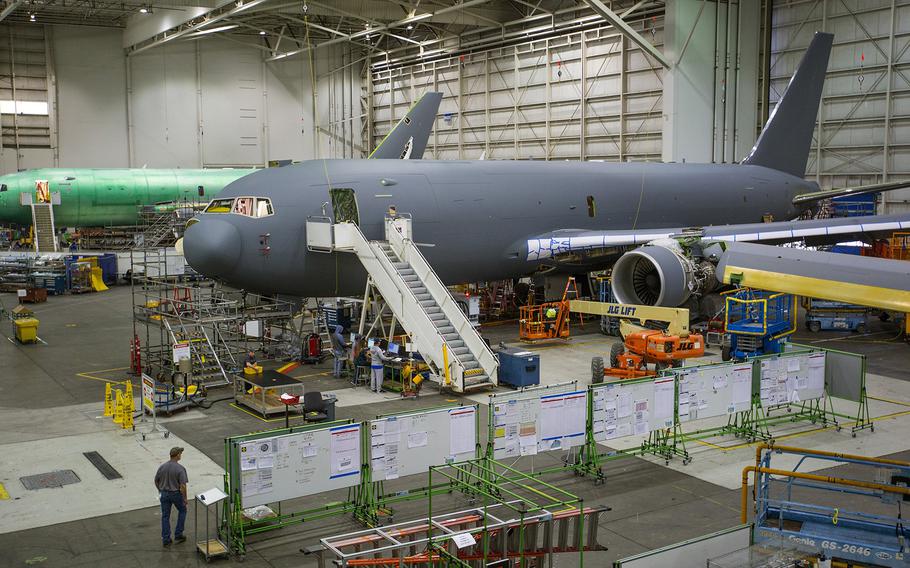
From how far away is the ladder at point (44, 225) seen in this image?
1672 inches

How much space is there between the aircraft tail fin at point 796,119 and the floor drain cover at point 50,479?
29.1m

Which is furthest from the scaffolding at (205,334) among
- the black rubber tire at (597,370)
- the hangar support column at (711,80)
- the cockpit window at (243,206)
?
the hangar support column at (711,80)

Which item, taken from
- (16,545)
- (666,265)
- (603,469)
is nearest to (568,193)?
(666,265)

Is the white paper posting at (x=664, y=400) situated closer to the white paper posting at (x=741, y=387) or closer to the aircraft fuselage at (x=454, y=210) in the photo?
the white paper posting at (x=741, y=387)

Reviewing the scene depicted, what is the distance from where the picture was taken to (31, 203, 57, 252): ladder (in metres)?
42.5

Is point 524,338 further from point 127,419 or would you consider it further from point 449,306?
point 127,419

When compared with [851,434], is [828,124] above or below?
above

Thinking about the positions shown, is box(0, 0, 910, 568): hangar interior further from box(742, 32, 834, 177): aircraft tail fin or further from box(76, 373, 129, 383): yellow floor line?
box(76, 373, 129, 383): yellow floor line

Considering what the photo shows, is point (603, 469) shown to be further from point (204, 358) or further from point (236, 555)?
point (204, 358)

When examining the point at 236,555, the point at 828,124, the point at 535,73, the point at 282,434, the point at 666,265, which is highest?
the point at 535,73

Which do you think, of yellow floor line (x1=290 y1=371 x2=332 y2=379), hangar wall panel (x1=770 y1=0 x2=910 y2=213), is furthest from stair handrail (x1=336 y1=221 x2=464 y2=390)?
hangar wall panel (x1=770 y1=0 x2=910 y2=213)

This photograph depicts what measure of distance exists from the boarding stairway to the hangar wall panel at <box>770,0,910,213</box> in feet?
78.5

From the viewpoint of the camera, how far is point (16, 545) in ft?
38.1

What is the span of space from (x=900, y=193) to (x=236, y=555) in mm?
35187
